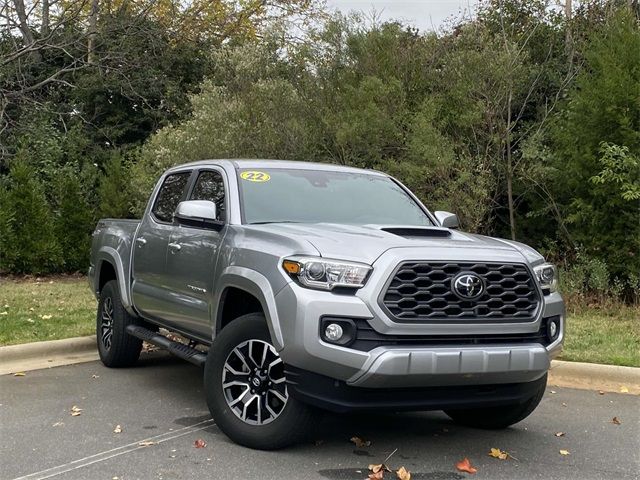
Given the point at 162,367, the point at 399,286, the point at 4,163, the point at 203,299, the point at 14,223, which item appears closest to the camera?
the point at 399,286

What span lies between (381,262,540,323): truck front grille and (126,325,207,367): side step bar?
64.3 inches

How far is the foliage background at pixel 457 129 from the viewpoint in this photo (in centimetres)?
1110

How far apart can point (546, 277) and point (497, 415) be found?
1.10 meters

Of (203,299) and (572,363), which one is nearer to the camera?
(203,299)

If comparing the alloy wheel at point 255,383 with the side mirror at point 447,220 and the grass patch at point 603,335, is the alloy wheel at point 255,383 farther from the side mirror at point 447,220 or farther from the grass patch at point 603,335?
the grass patch at point 603,335

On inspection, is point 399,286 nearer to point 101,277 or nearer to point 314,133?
point 101,277

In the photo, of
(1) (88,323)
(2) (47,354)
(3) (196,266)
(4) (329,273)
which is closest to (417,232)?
(4) (329,273)

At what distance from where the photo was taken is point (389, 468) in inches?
175

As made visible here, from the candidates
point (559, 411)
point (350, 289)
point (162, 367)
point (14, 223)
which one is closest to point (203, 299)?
point (350, 289)

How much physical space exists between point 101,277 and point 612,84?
767 centimetres

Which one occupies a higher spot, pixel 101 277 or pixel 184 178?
pixel 184 178

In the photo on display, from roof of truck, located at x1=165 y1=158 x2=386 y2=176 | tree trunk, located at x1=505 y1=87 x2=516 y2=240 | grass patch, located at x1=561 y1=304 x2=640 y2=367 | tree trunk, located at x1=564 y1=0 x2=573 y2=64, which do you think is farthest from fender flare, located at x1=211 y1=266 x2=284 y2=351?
tree trunk, located at x1=564 y1=0 x2=573 y2=64

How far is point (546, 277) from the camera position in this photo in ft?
15.9

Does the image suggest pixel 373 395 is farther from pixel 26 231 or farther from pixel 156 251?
pixel 26 231
